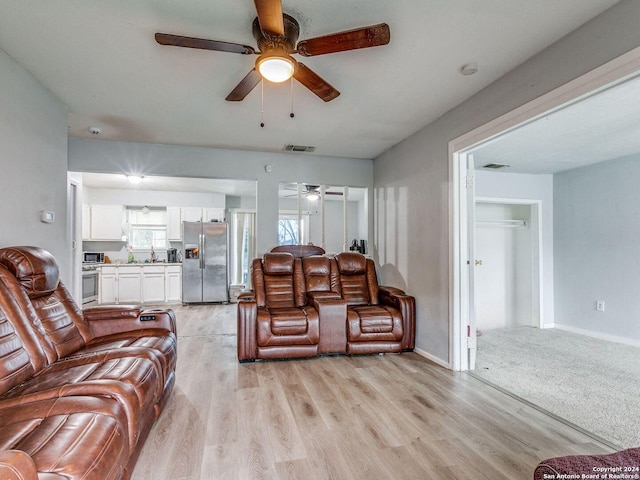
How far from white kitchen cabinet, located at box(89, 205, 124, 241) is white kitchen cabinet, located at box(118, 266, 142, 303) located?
92 centimetres

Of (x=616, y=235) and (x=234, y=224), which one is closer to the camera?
(x=616, y=235)

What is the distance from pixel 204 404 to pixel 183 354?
1.32 m

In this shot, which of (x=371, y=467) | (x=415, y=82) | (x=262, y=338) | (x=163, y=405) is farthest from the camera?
(x=262, y=338)

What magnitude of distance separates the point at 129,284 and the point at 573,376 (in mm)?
7335

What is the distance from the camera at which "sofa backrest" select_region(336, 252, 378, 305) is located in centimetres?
414

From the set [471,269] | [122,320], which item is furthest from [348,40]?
[122,320]

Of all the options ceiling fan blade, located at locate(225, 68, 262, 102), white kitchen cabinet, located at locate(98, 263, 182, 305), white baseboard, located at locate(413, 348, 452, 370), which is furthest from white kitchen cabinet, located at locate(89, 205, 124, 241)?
white baseboard, located at locate(413, 348, 452, 370)

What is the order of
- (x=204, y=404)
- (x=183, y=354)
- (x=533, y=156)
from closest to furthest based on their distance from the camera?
(x=204, y=404) < (x=183, y=354) < (x=533, y=156)

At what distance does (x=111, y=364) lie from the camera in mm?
1762

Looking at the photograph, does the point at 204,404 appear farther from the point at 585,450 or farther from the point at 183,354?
the point at 585,450

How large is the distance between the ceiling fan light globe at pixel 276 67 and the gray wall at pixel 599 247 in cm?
475

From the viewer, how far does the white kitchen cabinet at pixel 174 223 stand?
23.9 ft

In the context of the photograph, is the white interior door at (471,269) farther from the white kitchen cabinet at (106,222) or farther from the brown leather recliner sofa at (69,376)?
the white kitchen cabinet at (106,222)

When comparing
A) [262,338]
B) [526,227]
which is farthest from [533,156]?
[262,338]
